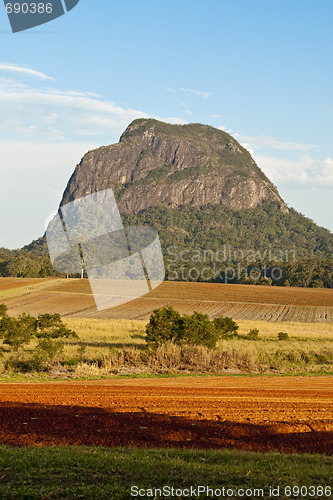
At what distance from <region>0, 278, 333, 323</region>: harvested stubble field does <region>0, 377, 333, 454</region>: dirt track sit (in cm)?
3504

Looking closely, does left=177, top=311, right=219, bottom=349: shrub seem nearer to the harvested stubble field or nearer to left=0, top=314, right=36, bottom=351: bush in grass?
left=0, top=314, right=36, bottom=351: bush in grass

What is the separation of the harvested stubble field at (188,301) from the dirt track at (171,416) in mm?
35038

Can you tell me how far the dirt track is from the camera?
823 cm

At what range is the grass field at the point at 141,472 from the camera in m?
5.50

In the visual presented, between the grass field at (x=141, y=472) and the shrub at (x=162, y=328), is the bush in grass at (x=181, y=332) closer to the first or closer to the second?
the shrub at (x=162, y=328)

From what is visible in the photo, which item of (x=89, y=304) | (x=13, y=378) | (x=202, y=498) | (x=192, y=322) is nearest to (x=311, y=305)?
(x=89, y=304)

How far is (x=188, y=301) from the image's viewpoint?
6147 centimetres

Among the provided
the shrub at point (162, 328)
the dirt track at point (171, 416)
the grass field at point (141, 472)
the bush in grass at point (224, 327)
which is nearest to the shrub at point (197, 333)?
the shrub at point (162, 328)

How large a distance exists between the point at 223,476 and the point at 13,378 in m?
14.2

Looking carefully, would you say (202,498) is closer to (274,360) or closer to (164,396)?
(164,396)

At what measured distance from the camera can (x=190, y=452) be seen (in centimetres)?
710

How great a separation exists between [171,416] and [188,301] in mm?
51372

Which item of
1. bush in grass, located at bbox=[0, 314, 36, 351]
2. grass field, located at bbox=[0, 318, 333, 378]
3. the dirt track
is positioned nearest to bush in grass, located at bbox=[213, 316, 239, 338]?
grass field, located at bbox=[0, 318, 333, 378]

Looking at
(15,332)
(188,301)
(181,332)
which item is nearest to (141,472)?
(181,332)
